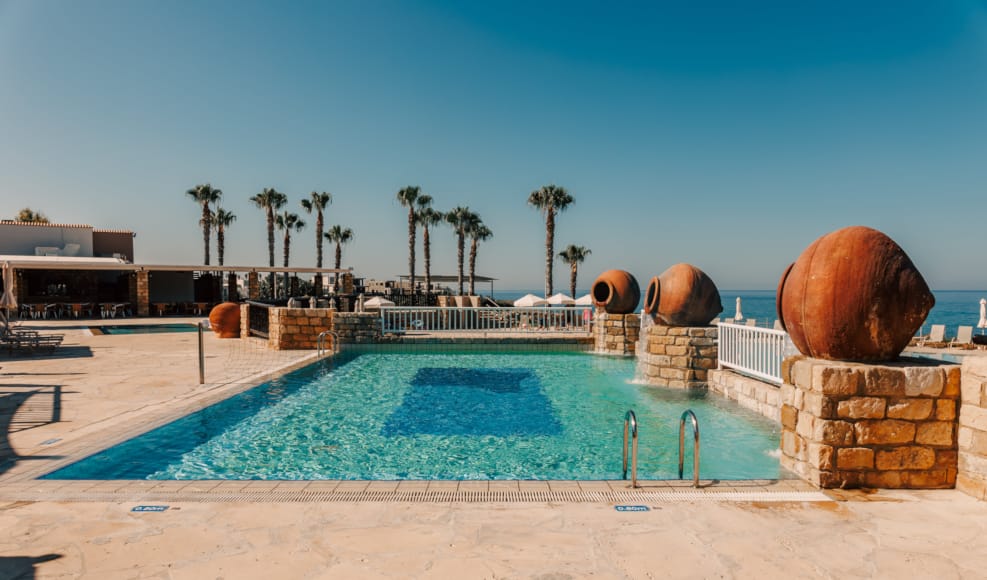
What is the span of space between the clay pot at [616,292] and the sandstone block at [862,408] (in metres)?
10.1

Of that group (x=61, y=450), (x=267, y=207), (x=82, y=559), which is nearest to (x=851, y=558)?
(x=82, y=559)

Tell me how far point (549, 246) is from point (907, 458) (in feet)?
97.7

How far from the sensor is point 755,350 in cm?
870

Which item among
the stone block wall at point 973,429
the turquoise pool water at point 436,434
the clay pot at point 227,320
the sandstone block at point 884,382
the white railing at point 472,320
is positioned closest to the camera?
the stone block wall at point 973,429

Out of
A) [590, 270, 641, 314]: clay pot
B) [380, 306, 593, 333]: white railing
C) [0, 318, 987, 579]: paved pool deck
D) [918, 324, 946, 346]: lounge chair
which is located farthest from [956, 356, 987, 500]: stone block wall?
[918, 324, 946, 346]: lounge chair

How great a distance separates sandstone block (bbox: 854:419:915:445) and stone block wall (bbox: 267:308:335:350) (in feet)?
42.3

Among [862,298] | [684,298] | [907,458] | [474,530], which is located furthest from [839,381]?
[684,298]

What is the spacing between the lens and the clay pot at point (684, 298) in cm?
1014

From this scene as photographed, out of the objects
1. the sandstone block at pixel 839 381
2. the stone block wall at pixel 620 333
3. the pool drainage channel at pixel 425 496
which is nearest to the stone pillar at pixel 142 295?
the stone block wall at pixel 620 333

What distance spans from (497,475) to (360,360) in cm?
851

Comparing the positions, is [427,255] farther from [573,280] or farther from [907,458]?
[907,458]

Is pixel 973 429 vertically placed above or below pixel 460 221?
below

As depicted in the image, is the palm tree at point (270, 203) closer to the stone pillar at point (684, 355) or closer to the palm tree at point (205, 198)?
the palm tree at point (205, 198)

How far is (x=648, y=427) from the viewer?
25.0 ft
